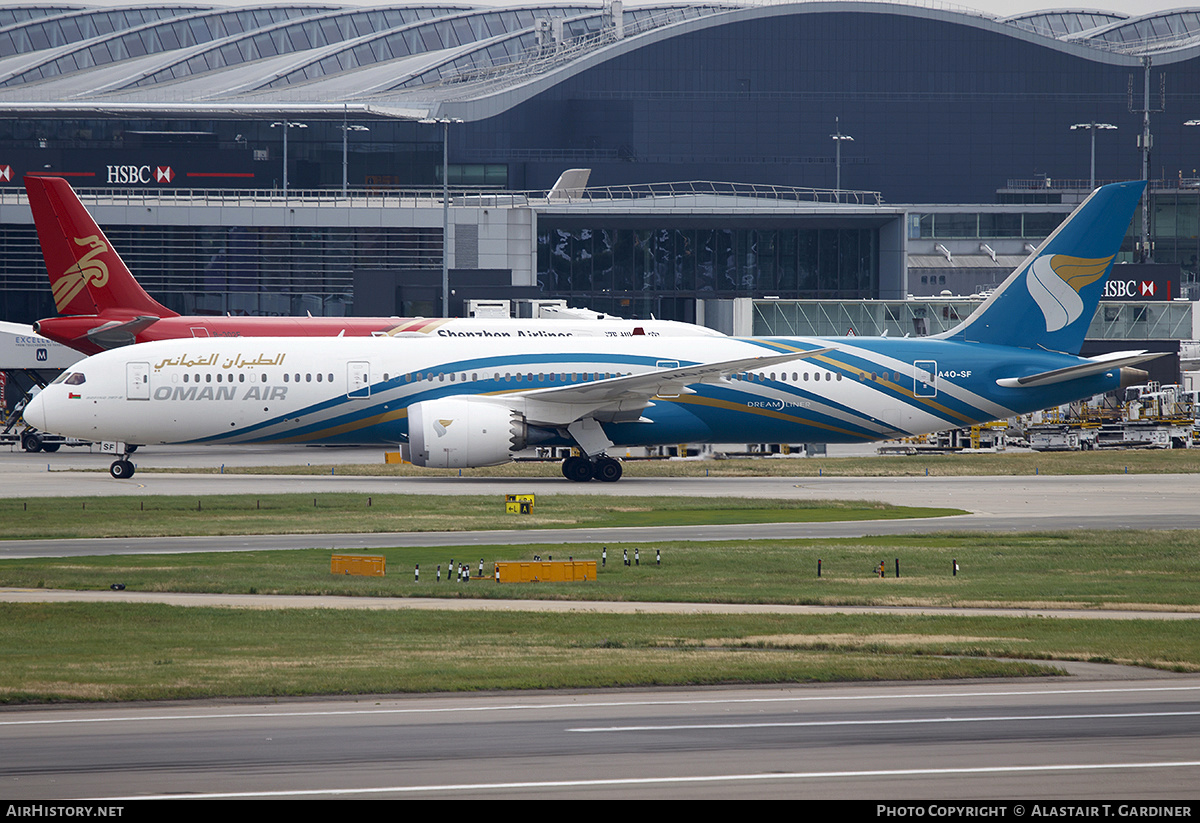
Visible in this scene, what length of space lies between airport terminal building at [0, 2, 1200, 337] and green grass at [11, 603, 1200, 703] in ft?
192

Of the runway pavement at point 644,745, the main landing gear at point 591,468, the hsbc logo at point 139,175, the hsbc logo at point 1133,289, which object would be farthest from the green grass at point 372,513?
the hsbc logo at point 139,175

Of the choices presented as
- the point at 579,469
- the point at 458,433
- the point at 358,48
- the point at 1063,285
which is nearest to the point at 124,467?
the point at 458,433

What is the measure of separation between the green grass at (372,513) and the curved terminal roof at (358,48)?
73838 millimetres

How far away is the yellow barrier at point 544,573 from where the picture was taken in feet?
82.8

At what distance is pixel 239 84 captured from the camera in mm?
133750

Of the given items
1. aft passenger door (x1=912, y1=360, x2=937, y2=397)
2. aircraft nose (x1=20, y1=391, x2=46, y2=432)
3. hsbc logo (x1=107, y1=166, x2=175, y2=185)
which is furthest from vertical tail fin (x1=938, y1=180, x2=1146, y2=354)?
hsbc logo (x1=107, y1=166, x2=175, y2=185)

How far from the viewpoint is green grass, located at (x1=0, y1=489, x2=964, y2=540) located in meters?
31.8

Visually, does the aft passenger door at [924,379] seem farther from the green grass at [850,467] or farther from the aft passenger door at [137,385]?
the aft passenger door at [137,385]

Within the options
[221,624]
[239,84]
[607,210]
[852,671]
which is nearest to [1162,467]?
[852,671]

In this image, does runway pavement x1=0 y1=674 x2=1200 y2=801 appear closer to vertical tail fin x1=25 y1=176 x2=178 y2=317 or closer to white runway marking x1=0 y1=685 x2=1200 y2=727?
white runway marking x1=0 y1=685 x2=1200 y2=727

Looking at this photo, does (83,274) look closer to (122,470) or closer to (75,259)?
(75,259)

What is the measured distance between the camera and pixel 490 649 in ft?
62.1

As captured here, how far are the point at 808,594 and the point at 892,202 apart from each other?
4148 inches
